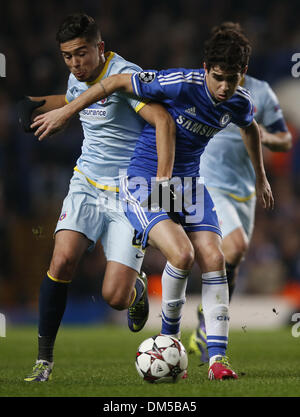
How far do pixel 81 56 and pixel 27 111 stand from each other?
53 centimetres

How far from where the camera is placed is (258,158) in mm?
5000

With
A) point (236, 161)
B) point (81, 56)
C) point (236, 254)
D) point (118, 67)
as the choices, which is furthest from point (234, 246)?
point (81, 56)

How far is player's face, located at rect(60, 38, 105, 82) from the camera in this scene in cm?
471

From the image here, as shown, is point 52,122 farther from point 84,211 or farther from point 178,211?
point 178,211

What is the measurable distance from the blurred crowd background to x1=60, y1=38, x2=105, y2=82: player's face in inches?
239

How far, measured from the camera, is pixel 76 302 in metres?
11.3

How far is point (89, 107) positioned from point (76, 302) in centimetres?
673

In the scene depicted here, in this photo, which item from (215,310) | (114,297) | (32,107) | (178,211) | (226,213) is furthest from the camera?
(226,213)

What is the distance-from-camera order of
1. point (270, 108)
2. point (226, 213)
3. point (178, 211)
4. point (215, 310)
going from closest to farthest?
point (215, 310)
point (178, 211)
point (226, 213)
point (270, 108)

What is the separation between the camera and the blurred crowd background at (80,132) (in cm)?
1155

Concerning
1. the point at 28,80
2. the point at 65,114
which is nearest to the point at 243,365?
the point at 65,114

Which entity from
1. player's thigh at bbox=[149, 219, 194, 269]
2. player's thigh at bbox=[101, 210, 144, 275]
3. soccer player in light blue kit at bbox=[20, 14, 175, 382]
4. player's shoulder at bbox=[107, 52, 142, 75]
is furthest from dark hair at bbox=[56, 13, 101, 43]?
player's thigh at bbox=[149, 219, 194, 269]

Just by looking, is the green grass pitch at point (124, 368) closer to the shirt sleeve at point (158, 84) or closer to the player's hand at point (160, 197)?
the player's hand at point (160, 197)
